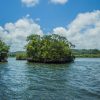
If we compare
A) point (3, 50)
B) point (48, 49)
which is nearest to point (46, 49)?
point (48, 49)

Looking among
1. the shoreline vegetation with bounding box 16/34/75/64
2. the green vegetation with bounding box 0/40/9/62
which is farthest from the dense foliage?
the green vegetation with bounding box 0/40/9/62

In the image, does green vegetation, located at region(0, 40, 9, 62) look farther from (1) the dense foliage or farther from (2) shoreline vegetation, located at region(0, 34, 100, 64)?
(1) the dense foliage

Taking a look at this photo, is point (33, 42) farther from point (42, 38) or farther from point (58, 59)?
point (58, 59)

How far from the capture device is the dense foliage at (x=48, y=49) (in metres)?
109

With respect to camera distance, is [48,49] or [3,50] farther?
[3,50]

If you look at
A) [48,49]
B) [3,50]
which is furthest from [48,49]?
[3,50]

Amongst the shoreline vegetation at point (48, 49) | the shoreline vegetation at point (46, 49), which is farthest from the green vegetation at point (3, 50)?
the shoreline vegetation at point (48, 49)

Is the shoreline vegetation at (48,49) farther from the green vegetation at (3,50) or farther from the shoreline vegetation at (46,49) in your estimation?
the green vegetation at (3,50)

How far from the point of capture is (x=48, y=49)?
360 ft

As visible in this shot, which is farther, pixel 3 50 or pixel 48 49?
pixel 3 50

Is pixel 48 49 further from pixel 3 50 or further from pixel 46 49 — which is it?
pixel 3 50

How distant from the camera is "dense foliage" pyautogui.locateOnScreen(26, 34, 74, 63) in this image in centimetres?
10857

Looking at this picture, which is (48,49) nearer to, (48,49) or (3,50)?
(48,49)

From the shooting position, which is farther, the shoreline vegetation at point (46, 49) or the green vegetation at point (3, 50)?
the green vegetation at point (3, 50)
